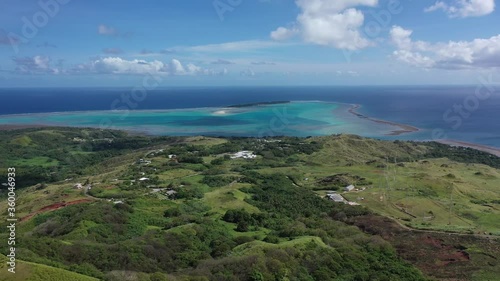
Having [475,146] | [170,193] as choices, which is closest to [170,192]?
[170,193]

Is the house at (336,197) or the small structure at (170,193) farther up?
the small structure at (170,193)

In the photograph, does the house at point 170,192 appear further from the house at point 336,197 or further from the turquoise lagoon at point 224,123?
the turquoise lagoon at point 224,123

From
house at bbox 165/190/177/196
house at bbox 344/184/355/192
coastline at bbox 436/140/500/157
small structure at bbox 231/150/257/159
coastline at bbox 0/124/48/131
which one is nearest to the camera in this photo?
house at bbox 165/190/177/196

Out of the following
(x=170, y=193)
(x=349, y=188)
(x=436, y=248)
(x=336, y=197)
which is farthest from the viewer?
(x=349, y=188)

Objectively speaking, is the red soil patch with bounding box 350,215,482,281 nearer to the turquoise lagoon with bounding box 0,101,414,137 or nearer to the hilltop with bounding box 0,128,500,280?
the hilltop with bounding box 0,128,500,280

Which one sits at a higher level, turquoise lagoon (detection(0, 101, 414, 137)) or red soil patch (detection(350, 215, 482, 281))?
turquoise lagoon (detection(0, 101, 414, 137))

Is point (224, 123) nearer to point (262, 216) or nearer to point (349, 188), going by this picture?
point (349, 188)

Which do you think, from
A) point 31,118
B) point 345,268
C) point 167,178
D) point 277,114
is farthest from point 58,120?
point 345,268

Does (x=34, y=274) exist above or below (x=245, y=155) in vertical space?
above

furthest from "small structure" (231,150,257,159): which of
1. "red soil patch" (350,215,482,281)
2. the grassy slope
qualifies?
the grassy slope

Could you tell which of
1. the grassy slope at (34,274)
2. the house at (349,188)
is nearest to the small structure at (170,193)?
the house at (349,188)

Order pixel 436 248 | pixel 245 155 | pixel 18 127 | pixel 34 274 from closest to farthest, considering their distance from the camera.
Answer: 1. pixel 34 274
2. pixel 436 248
3. pixel 245 155
4. pixel 18 127

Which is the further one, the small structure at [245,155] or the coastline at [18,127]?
the coastline at [18,127]
